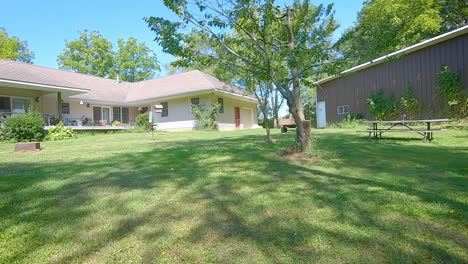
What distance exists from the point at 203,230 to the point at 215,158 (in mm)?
3770

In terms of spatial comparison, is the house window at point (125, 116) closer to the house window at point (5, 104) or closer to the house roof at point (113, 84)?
the house roof at point (113, 84)

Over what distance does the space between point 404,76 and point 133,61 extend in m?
37.4

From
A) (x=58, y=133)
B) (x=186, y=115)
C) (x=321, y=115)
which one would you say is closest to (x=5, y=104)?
(x=58, y=133)

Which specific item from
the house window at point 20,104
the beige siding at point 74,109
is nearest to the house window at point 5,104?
the house window at point 20,104

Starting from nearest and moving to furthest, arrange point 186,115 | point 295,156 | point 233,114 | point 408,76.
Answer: point 295,156, point 408,76, point 186,115, point 233,114

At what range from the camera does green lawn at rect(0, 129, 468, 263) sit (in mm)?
2389

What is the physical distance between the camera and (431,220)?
2855mm

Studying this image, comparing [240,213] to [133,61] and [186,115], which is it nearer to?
[186,115]

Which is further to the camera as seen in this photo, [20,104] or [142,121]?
[142,121]

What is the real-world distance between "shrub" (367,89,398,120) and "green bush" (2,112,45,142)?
61.1 feet

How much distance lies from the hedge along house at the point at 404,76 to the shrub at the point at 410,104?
22 cm

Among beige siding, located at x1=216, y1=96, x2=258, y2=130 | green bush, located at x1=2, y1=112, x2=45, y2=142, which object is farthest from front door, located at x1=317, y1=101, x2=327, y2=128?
green bush, located at x1=2, y1=112, x2=45, y2=142

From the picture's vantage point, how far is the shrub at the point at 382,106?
17.5 m

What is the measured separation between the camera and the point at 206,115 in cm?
2097
